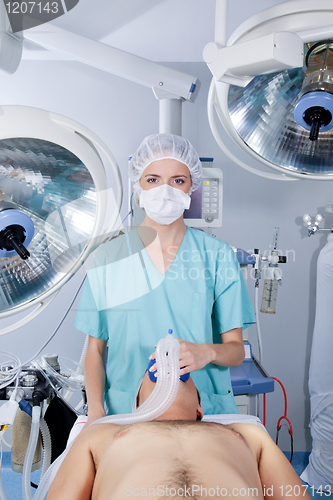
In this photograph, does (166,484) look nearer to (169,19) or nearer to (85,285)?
(85,285)

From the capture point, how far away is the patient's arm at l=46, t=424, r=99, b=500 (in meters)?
0.84

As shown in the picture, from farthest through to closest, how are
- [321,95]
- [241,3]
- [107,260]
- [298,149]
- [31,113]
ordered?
[241,3], [107,260], [298,149], [321,95], [31,113]

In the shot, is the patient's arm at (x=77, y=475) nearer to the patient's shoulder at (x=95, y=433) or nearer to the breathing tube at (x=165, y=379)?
the patient's shoulder at (x=95, y=433)

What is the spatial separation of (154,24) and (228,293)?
62.7 inches

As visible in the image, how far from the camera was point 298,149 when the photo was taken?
717 millimetres

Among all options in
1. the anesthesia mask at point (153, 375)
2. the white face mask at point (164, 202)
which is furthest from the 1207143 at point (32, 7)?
the anesthesia mask at point (153, 375)

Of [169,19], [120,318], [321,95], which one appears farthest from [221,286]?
[169,19]

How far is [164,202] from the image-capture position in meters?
1.13

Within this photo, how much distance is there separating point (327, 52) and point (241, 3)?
1.67 meters

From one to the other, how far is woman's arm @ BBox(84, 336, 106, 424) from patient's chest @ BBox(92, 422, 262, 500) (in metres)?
0.18

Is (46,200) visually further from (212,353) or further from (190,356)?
(212,353)

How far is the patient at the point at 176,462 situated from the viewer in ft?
2.52

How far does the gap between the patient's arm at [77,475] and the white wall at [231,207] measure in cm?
106

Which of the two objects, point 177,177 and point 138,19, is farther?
point 138,19
